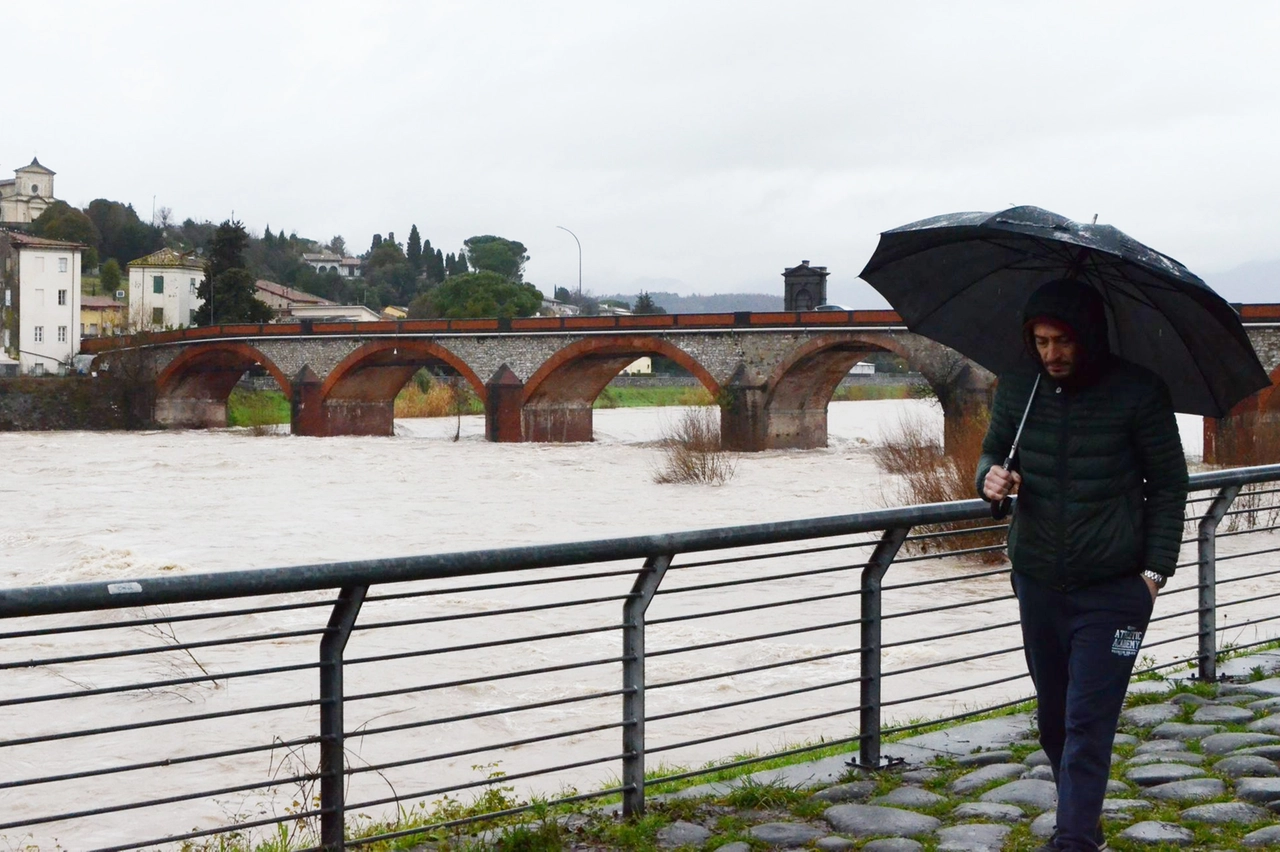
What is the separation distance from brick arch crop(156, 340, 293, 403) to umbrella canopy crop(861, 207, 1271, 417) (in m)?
44.8

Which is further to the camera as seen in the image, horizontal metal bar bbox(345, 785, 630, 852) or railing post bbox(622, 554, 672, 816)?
railing post bbox(622, 554, 672, 816)

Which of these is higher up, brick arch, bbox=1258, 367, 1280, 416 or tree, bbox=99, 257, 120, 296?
tree, bbox=99, 257, 120, 296

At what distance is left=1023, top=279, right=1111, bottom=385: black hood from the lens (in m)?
3.49

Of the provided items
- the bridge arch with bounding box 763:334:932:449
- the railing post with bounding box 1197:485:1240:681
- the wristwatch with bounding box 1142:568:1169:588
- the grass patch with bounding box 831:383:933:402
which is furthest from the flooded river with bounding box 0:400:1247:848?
the grass patch with bounding box 831:383:933:402

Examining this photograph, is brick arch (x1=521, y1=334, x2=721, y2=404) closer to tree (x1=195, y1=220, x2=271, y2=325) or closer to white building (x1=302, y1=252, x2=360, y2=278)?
tree (x1=195, y1=220, x2=271, y2=325)

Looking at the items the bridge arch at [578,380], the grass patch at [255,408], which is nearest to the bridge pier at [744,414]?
the bridge arch at [578,380]

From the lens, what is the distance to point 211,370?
52.0 meters

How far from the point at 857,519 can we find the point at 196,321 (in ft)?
225

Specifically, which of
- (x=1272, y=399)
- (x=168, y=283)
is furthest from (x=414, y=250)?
(x=1272, y=399)

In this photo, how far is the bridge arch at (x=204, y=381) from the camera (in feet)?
160

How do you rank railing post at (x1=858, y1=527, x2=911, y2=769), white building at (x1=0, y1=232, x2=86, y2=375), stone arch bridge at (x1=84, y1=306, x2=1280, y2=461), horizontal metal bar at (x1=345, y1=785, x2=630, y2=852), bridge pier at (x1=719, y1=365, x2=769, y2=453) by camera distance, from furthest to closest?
white building at (x1=0, y1=232, x2=86, y2=375) < bridge pier at (x1=719, y1=365, x2=769, y2=453) < stone arch bridge at (x1=84, y1=306, x2=1280, y2=461) < railing post at (x1=858, y1=527, x2=911, y2=769) < horizontal metal bar at (x1=345, y1=785, x2=630, y2=852)

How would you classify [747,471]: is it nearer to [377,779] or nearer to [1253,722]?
[377,779]

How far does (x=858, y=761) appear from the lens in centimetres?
459

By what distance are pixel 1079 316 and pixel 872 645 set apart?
1.42 metres
